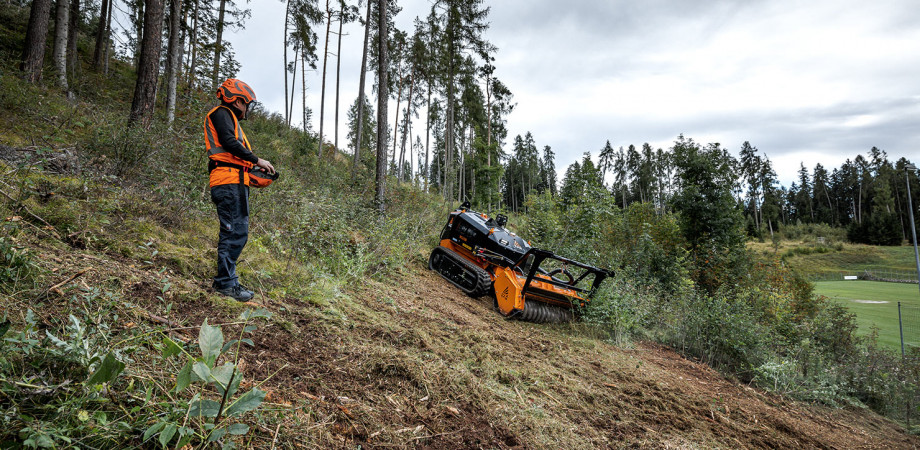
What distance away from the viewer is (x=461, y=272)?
302 inches

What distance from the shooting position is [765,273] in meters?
14.7

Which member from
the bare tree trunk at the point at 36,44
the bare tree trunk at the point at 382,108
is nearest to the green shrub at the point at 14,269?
the bare tree trunk at the point at 382,108

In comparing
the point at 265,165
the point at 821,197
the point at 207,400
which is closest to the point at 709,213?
the point at 265,165

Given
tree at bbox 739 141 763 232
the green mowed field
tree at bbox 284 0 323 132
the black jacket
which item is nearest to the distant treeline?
tree at bbox 739 141 763 232

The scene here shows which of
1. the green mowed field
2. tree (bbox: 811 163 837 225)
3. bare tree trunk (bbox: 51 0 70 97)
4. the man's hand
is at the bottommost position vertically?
the green mowed field

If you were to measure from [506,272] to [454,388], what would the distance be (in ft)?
11.8

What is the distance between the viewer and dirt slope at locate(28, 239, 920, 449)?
2.08m

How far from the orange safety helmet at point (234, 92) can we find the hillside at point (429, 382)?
1563 millimetres

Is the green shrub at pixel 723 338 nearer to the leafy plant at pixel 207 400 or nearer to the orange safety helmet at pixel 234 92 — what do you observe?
the leafy plant at pixel 207 400

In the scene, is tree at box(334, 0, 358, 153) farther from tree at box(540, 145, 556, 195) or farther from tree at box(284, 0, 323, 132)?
tree at box(540, 145, 556, 195)

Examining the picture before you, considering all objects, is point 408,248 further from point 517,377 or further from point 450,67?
point 450,67

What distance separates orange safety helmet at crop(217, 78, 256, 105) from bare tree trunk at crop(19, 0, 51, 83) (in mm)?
7431

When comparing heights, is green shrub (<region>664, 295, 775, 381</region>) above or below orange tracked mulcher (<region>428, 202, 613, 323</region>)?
below

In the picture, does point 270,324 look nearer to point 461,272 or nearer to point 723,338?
point 461,272
